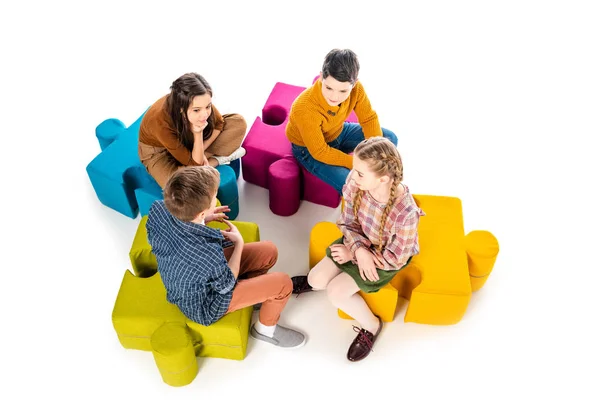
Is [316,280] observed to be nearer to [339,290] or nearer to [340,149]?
[339,290]

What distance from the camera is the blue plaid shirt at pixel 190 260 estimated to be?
1775mm

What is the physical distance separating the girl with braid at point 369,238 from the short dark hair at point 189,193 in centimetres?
47

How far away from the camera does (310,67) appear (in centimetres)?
344

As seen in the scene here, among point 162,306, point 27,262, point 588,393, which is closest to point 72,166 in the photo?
point 27,262

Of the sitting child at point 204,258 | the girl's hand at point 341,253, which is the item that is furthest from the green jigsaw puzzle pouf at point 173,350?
the girl's hand at point 341,253

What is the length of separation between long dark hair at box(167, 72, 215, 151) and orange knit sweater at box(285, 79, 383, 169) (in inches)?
15.7

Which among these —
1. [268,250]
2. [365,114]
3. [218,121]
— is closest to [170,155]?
[218,121]

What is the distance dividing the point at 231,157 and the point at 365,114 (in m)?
0.60

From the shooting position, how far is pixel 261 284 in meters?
2.02

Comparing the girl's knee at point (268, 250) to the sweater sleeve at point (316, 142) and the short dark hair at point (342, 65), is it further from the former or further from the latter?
the short dark hair at point (342, 65)

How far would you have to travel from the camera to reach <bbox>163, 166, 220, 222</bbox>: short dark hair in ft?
5.58

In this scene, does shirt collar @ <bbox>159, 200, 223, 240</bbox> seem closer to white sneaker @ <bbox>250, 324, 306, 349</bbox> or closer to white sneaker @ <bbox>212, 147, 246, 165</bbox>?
white sneaker @ <bbox>250, 324, 306, 349</bbox>

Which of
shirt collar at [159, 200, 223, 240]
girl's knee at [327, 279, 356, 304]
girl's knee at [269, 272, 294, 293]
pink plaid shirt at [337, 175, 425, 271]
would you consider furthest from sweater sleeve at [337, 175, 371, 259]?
shirt collar at [159, 200, 223, 240]

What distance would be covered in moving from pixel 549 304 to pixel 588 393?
1.21 ft
